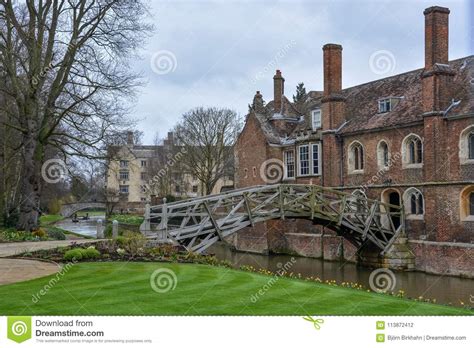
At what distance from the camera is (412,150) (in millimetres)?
27594

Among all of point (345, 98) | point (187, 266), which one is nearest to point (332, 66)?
point (345, 98)

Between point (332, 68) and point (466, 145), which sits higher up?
point (332, 68)

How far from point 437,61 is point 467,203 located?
6.63 metres

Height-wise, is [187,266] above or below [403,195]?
below

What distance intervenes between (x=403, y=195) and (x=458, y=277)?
550cm

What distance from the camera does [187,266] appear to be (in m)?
14.2

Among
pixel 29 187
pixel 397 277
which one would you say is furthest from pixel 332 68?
pixel 29 187

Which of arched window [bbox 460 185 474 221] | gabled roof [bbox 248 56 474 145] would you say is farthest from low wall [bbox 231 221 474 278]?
gabled roof [bbox 248 56 474 145]

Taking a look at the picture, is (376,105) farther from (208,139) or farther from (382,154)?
(208,139)

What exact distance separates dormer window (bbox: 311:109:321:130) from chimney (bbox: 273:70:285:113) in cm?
447

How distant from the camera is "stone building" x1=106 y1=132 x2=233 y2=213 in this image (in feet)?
164

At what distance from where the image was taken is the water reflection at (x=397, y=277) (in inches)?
Answer: 786

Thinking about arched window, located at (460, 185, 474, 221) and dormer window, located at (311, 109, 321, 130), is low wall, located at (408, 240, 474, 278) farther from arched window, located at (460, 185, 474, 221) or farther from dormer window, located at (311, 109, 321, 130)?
dormer window, located at (311, 109, 321, 130)
